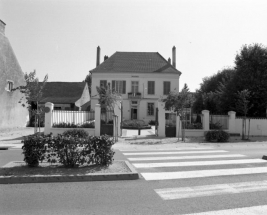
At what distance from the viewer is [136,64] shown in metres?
38.2

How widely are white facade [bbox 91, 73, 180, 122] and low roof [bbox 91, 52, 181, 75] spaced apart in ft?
2.01

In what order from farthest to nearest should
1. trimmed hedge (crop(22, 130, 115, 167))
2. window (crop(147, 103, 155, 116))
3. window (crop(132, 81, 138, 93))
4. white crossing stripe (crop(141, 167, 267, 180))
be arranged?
1. window (crop(132, 81, 138, 93))
2. window (crop(147, 103, 155, 116))
3. trimmed hedge (crop(22, 130, 115, 167))
4. white crossing stripe (crop(141, 167, 267, 180))

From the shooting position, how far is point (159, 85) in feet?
119

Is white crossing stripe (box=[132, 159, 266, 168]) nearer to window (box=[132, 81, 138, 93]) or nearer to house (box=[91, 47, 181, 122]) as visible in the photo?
house (box=[91, 47, 181, 122])

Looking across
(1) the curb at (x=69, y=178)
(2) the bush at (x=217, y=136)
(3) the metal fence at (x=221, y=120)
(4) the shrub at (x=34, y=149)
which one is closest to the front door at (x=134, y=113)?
(3) the metal fence at (x=221, y=120)

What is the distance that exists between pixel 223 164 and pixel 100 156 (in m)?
4.20

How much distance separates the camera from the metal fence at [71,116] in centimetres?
1836

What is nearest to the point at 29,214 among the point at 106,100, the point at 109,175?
the point at 109,175

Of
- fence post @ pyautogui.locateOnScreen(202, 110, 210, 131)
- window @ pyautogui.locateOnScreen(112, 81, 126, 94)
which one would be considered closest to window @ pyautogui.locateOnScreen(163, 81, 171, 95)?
window @ pyautogui.locateOnScreen(112, 81, 126, 94)

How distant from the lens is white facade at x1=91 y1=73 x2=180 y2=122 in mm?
35656

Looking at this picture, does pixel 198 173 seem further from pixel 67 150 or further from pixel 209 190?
pixel 67 150

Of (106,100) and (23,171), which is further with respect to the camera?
(106,100)

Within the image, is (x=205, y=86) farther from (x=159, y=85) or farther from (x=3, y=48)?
(x=3, y=48)

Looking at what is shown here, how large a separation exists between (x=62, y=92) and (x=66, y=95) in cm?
127
